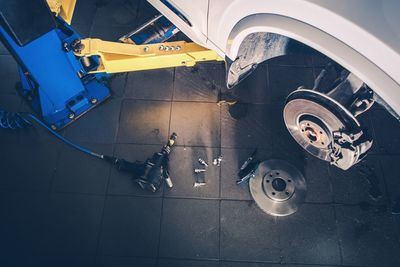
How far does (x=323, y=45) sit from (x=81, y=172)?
245 cm

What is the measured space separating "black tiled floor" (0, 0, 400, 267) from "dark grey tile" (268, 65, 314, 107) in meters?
0.01

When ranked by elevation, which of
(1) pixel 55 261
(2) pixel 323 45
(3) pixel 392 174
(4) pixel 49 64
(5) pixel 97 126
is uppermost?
(4) pixel 49 64

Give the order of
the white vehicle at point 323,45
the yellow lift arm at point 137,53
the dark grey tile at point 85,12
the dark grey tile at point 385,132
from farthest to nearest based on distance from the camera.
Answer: the dark grey tile at point 85,12
the dark grey tile at point 385,132
the yellow lift arm at point 137,53
the white vehicle at point 323,45

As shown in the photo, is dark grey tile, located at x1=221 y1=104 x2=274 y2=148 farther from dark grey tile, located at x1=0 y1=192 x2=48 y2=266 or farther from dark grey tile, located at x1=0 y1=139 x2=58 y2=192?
dark grey tile, located at x1=0 y1=192 x2=48 y2=266

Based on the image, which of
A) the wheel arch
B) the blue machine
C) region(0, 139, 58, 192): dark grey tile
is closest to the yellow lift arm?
the blue machine

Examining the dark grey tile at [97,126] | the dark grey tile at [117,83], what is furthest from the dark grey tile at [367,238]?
the dark grey tile at [117,83]

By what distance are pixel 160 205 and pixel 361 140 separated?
1.82 meters

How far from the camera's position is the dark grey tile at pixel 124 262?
2.80 m

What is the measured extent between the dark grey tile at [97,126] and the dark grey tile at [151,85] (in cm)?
26

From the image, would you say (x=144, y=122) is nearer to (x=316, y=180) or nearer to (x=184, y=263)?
(x=184, y=263)

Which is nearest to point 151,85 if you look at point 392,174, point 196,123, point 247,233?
point 196,123

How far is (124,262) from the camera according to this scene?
111 inches

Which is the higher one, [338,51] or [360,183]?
[338,51]

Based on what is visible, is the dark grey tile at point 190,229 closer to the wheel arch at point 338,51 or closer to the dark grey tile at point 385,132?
the wheel arch at point 338,51
